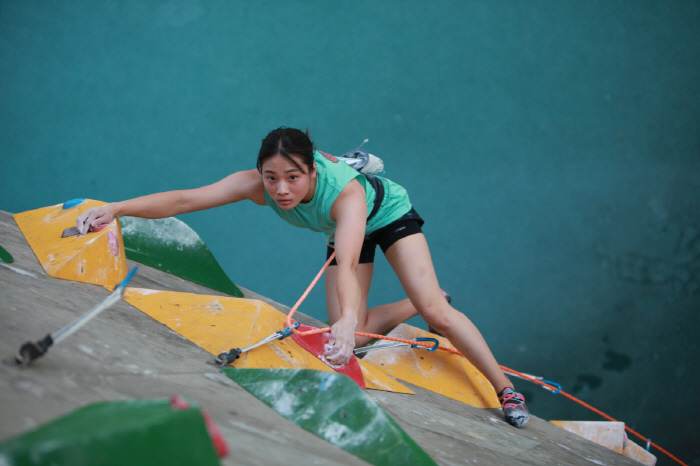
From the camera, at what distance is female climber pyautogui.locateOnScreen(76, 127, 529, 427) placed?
1.30 meters

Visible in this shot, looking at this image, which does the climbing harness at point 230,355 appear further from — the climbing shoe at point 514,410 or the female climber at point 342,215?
the climbing shoe at point 514,410

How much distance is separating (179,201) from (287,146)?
39 centimetres

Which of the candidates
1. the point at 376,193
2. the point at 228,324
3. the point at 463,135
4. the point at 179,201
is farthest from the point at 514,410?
the point at 463,135

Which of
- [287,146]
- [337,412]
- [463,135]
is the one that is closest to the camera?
[337,412]

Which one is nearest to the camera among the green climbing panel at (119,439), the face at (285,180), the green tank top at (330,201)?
the green climbing panel at (119,439)

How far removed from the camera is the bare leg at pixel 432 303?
5.26 feet

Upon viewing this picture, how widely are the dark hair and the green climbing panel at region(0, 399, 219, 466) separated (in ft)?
2.92

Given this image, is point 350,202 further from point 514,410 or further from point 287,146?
point 514,410

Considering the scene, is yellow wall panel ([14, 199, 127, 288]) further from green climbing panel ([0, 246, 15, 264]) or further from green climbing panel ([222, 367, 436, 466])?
green climbing panel ([222, 367, 436, 466])

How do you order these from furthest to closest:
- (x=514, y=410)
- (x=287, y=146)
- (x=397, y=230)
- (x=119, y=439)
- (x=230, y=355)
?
(x=397, y=230)
(x=514, y=410)
(x=287, y=146)
(x=230, y=355)
(x=119, y=439)

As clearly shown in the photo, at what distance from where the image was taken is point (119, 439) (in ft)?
1.46

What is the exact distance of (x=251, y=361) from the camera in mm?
1054

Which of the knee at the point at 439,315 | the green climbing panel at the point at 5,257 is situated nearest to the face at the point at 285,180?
the knee at the point at 439,315

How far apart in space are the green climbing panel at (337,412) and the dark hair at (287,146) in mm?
609
